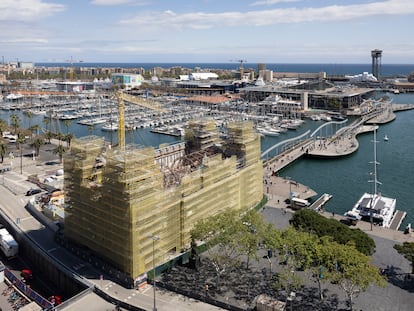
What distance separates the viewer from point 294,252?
108 ft

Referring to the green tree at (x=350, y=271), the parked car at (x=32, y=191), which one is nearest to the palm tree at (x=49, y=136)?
the parked car at (x=32, y=191)

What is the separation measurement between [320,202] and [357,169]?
71.7 ft

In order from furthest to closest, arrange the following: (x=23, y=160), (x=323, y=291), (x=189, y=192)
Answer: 1. (x=23, y=160)
2. (x=189, y=192)
3. (x=323, y=291)

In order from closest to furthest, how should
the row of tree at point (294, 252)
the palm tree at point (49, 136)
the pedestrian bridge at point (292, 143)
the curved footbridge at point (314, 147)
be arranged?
the row of tree at point (294, 252) < the curved footbridge at point (314, 147) < the pedestrian bridge at point (292, 143) < the palm tree at point (49, 136)

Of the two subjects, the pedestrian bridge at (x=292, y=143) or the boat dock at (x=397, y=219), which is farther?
the pedestrian bridge at (x=292, y=143)

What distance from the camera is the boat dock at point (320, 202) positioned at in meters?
53.3

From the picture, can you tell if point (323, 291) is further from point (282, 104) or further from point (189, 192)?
point (282, 104)

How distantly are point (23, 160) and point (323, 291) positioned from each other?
61011 millimetres

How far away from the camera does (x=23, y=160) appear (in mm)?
74438

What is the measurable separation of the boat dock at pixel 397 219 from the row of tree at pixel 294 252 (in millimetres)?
15550

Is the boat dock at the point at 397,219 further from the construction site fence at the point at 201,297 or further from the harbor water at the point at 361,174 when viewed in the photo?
the construction site fence at the point at 201,297

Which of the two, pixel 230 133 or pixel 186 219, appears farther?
pixel 230 133

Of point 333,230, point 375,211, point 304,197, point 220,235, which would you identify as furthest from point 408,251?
point 304,197

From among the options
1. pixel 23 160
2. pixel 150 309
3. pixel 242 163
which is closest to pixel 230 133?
pixel 242 163
